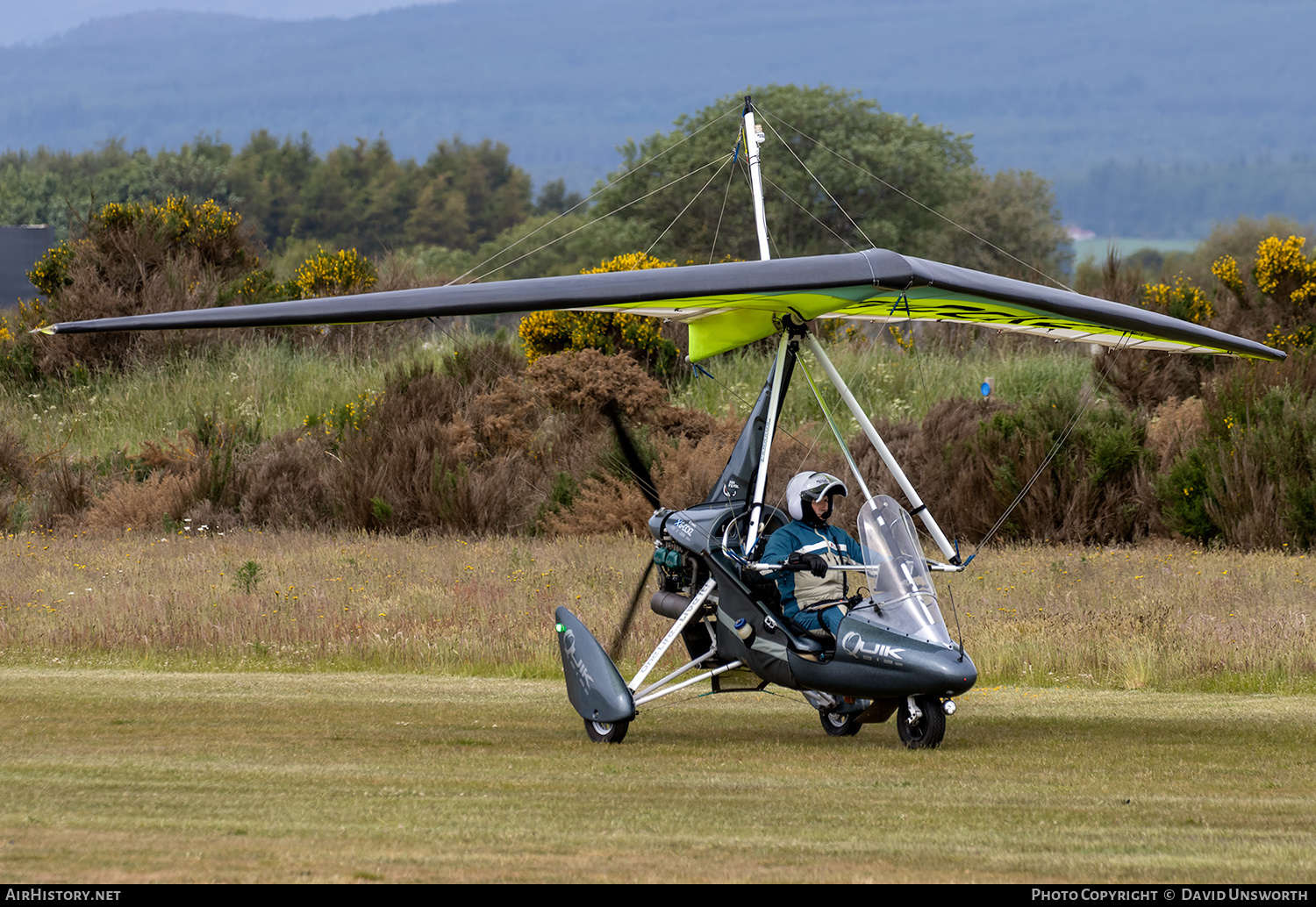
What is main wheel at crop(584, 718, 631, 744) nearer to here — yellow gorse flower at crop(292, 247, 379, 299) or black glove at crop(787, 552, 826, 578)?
black glove at crop(787, 552, 826, 578)

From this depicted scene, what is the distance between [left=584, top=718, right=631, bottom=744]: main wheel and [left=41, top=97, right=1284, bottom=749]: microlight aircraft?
0.01 m

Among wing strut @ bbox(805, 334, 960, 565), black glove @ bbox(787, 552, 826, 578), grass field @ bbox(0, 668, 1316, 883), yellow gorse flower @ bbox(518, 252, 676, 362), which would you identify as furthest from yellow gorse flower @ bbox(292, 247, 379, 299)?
black glove @ bbox(787, 552, 826, 578)

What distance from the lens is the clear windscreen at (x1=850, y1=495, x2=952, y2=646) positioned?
8.54 meters

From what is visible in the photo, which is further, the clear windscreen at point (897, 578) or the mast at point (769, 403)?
the mast at point (769, 403)

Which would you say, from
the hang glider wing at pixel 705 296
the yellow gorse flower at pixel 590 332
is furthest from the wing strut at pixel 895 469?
the yellow gorse flower at pixel 590 332

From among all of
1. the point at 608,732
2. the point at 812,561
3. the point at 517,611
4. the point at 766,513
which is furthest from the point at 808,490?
the point at 517,611

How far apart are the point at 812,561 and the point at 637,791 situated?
1.97m

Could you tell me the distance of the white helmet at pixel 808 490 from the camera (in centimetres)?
905

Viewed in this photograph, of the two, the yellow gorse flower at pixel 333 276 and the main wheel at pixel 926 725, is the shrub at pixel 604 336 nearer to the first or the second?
the yellow gorse flower at pixel 333 276

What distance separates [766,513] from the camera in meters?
9.59

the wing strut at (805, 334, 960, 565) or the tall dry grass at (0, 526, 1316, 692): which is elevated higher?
the wing strut at (805, 334, 960, 565)

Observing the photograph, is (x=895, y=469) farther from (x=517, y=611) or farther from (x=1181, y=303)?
(x=1181, y=303)

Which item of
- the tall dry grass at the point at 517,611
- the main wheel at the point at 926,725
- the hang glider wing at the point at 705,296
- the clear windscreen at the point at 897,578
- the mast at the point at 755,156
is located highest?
the mast at the point at 755,156

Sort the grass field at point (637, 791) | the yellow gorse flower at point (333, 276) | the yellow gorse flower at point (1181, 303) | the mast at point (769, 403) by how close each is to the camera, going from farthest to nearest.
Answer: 1. the yellow gorse flower at point (333, 276)
2. the yellow gorse flower at point (1181, 303)
3. the mast at point (769, 403)
4. the grass field at point (637, 791)
